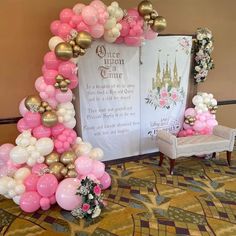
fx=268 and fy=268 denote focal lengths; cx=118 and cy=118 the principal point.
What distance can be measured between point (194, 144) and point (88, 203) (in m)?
1.88

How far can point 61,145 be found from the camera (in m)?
3.20

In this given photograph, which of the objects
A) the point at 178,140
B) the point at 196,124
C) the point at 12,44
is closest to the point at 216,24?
the point at 196,124

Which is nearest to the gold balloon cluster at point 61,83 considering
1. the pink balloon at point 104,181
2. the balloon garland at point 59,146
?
the balloon garland at point 59,146

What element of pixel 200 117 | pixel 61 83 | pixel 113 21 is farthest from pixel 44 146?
pixel 200 117

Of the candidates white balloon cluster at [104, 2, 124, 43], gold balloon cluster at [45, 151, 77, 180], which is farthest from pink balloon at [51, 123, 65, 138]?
white balloon cluster at [104, 2, 124, 43]

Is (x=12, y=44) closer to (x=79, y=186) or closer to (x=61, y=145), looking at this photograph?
(x=61, y=145)

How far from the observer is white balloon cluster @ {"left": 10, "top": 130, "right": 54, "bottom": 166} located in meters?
2.97

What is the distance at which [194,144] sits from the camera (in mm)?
3914

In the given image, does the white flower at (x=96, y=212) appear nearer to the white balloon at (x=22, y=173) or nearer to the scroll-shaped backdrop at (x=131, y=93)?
the white balloon at (x=22, y=173)

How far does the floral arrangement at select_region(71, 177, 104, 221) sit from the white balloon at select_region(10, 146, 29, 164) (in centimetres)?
72

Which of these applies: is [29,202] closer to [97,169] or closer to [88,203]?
[88,203]

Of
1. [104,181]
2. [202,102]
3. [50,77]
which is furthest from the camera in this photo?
[202,102]

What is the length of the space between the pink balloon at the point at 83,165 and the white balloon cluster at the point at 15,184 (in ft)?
1.83

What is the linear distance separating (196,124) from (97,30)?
2.39 m
